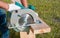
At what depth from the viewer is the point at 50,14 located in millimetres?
4164

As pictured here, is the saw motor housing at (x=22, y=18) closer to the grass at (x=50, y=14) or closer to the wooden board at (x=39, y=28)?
the wooden board at (x=39, y=28)

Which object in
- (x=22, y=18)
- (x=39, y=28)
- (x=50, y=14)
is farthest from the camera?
(x=50, y=14)

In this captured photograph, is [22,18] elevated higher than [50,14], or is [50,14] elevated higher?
[22,18]

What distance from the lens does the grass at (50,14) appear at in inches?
129

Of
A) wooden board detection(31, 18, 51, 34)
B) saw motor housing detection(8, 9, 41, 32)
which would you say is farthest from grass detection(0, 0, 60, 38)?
wooden board detection(31, 18, 51, 34)

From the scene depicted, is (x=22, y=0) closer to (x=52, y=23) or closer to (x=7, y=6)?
(x=7, y=6)

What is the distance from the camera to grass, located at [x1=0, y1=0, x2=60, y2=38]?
3.28m

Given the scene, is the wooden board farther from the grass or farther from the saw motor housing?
the grass

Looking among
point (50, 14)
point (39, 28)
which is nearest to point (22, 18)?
point (39, 28)

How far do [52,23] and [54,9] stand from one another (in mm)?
783

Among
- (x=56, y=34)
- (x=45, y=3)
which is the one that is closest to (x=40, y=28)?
(x=56, y=34)

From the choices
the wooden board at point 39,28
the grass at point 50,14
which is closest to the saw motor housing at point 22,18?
the wooden board at point 39,28

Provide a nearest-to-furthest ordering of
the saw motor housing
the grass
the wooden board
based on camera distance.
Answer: the wooden board → the saw motor housing → the grass

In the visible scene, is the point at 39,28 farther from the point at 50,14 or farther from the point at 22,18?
the point at 50,14
